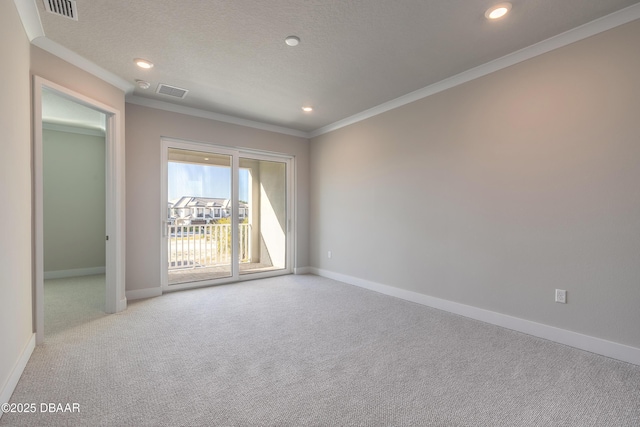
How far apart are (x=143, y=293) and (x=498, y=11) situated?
4867mm

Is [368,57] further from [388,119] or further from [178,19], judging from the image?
[178,19]

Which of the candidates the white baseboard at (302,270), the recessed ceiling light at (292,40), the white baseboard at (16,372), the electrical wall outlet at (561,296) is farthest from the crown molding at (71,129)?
the electrical wall outlet at (561,296)

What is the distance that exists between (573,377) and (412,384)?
1.16 metres

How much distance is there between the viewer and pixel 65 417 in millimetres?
1629

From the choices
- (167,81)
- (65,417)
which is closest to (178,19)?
(167,81)

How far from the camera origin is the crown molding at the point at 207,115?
12.8ft

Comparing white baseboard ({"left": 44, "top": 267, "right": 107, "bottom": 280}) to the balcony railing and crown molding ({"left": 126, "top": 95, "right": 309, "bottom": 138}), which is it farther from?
crown molding ({"left": 126, "top": 95, "right": 309, "bottom": 138})

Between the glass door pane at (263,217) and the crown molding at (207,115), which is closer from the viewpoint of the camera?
the crown molding at (207,115)

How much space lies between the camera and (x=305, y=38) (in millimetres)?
2529

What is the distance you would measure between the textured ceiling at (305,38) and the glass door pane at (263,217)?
6.69ft

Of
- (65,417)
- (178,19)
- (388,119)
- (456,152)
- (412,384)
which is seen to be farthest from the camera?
(388,119)

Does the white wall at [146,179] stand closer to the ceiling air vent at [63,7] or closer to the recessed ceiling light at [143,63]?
the recessed ceiling light at [143,63]

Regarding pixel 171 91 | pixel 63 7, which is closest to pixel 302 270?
pixel 171 91

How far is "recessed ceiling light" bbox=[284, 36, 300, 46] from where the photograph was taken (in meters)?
2.52
